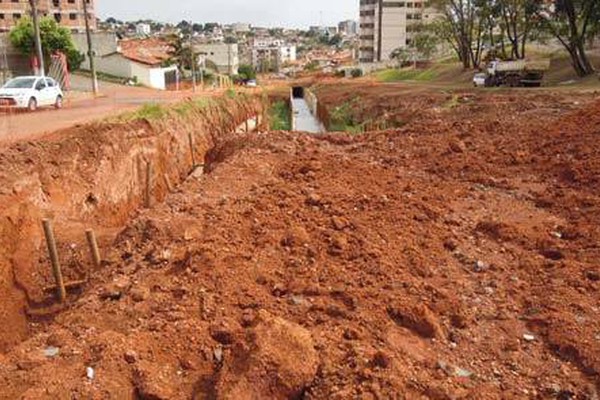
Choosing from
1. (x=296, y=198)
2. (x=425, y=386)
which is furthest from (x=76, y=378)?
(x=296, y=198)

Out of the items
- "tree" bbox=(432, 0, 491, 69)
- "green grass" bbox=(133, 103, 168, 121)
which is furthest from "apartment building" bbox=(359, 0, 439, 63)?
"green grass" bbox=(133, 103, 168, 121)

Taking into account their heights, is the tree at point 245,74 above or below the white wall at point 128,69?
below

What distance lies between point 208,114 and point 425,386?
19023 mm

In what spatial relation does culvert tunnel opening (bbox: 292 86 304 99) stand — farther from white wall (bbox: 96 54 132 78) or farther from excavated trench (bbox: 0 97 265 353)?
excavated trench (bbox: 0 97 265 353)

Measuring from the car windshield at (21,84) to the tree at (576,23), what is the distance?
25.4 metres

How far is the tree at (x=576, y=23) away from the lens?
102 ft

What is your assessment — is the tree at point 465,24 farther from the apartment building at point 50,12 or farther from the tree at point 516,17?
the apartment building at point 50,12

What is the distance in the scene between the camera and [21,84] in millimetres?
22266

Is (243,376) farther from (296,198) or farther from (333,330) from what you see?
(296,198)

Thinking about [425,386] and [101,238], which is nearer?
[425,386]

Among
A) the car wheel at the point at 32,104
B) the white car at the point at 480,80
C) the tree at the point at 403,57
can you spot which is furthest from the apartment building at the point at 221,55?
the car wheel at the point at 32,104

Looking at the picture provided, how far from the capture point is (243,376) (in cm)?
488

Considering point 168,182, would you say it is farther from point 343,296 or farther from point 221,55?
point 221,55

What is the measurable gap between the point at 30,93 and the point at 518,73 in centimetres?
2408
